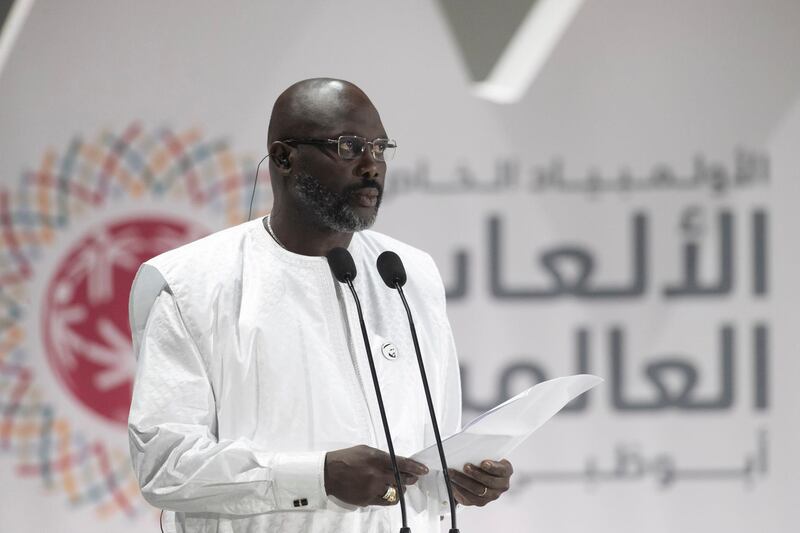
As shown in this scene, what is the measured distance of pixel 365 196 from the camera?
1774 millimetres

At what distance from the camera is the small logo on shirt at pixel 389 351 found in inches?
71.3

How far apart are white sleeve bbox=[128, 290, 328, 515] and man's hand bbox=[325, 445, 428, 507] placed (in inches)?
1.4

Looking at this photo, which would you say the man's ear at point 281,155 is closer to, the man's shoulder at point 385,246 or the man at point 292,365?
the man at point 292,365

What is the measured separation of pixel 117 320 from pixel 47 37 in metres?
1.02

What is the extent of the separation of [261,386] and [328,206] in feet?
1.03

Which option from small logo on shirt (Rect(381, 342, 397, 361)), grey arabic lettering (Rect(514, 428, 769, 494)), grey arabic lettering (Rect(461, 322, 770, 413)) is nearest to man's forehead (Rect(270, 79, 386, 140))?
small logo on shirt (Rect(381, 342, 397, 361))

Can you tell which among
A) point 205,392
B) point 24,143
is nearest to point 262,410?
point 205,392

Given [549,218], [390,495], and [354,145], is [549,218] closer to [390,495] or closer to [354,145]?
[354,145]

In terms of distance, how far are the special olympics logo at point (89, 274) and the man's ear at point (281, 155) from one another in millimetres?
1952

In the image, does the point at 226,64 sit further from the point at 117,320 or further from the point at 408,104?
the point at 117,320

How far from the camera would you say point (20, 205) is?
3.80 metres

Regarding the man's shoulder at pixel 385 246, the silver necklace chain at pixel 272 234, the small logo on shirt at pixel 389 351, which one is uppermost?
the silver necklace chain at pixel 272 234

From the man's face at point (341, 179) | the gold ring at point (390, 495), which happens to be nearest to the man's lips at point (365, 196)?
the man's face at point (341, 179)

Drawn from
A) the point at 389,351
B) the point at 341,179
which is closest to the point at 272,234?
the point at 341,179
